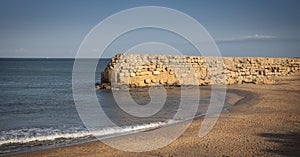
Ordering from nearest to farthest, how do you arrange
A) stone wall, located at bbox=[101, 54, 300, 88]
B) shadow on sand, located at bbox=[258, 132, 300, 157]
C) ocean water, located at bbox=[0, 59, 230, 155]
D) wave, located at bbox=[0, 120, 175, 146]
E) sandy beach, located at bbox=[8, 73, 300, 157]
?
shadow on sand, located at bbox=[258, 132, 300, 157], sandy beach, located at bbox=[8, 73, 300, 157], ocean water, located at bbox=[0, 59, 230, 155], wave, located at bbox=[0, 120, 175, 146], stone wall, located at bbox=[101, 54, 300, 88]

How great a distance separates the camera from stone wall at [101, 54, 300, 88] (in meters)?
21.9

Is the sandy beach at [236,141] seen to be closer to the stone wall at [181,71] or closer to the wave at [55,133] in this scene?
the wave at [55,133]

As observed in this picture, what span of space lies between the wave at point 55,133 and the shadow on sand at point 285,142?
346cm

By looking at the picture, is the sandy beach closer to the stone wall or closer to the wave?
the wave

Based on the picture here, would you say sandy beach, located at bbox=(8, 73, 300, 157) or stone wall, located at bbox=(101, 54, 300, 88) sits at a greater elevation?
stone wall, located at bbox=(101, 54, 300, 88)

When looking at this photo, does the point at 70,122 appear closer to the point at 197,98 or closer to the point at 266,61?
the point at 197,98

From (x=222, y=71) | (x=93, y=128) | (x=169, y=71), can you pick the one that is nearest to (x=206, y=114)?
(x=93, y=128)

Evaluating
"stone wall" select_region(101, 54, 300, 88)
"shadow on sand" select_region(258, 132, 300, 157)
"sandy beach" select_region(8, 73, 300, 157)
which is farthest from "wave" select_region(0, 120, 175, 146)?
"stone wall" select_region(101, 54, 300, 88)

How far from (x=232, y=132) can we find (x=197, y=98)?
762cm

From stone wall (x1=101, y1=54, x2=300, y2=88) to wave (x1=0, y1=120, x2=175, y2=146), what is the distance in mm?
12246

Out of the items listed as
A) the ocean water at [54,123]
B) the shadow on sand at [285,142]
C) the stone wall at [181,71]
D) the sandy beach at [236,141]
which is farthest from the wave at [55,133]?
the stone wall at [181,71]

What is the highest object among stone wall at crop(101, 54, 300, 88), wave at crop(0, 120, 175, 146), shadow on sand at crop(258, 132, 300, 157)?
stone wall at crop(101, 54, 300, 88)

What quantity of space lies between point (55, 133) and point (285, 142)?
5.95 m

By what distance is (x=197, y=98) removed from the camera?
52.3ft
